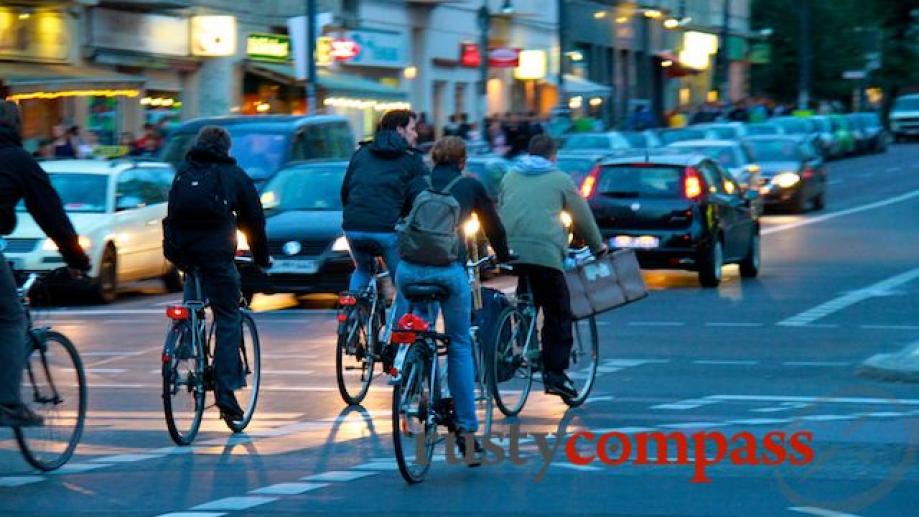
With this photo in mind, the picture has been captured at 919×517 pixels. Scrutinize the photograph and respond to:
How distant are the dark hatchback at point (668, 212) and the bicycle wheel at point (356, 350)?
10028 mm

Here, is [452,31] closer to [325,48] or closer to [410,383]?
[325,48]

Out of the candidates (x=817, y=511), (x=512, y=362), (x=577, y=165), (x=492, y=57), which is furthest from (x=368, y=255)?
(x=492, y=57)

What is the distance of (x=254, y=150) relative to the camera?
27.4 m

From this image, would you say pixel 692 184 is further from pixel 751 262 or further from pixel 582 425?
pixel 582 425

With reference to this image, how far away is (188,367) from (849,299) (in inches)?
459

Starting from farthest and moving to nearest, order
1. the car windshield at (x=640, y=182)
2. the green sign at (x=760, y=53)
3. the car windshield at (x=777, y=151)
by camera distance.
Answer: the green sign at (x=760, y=53)
the car windshield at (x=777, y=151)
the car windshield at (x=640, y=182)

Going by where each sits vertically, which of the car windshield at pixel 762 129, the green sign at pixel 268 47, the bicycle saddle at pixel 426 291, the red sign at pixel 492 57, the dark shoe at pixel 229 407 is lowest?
the car windshield at pixel 762 129

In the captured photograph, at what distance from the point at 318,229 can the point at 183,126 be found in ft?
26.4

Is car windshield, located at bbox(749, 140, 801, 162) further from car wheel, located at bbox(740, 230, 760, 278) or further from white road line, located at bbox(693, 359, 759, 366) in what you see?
white road line, located at bbox(693, 359, 759, 366)

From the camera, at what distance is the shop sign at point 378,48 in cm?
5231

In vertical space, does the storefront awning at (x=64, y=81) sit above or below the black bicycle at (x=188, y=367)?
above

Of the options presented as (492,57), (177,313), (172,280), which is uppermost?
(492,57)

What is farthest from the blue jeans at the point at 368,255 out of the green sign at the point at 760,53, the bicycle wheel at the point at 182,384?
the green sign at the point at 760,53

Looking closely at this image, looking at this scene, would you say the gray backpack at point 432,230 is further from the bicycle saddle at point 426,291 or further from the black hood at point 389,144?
the black hood at point 389,144
